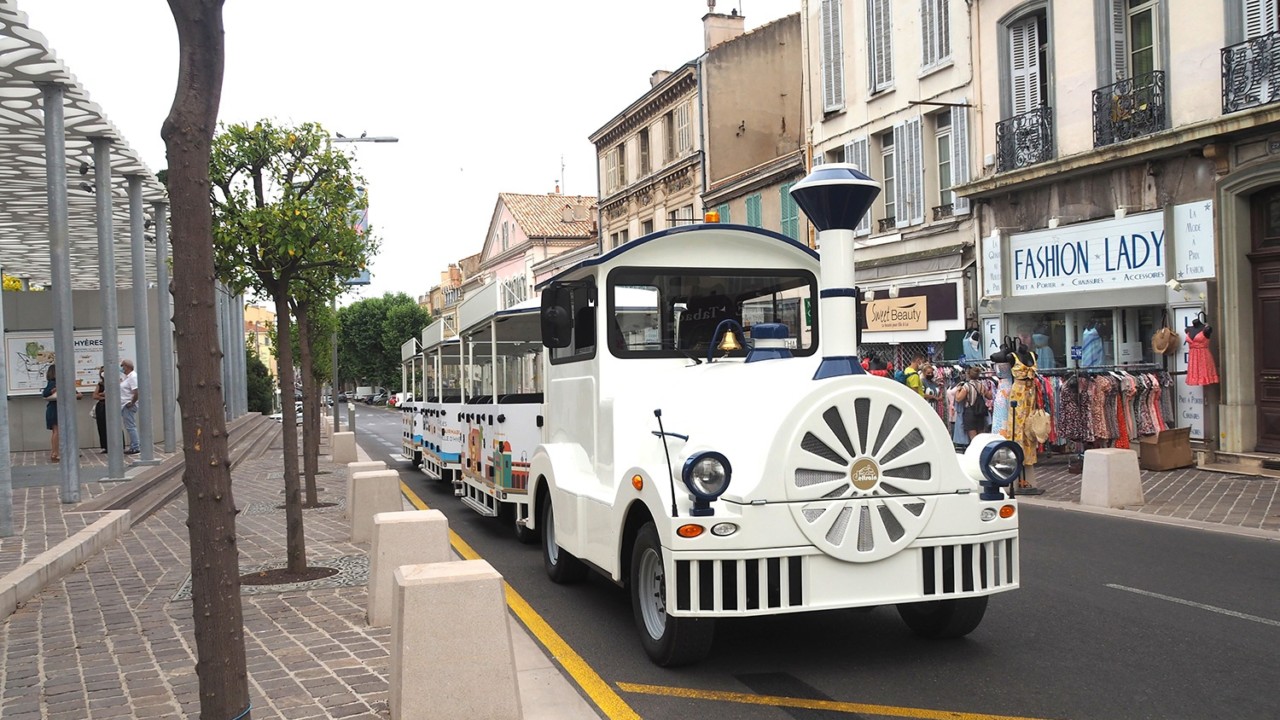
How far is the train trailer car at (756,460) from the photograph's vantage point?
5.29 meters

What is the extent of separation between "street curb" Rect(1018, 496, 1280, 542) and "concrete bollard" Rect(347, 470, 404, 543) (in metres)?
7.54

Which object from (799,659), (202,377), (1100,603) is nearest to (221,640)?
(202,377)

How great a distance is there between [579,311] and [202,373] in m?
4.16

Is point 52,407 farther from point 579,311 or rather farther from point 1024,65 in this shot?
point 1024,65

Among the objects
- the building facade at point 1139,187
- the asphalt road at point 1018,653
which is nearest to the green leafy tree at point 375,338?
the building facade at point 1139,187

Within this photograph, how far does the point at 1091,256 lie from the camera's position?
17.5m

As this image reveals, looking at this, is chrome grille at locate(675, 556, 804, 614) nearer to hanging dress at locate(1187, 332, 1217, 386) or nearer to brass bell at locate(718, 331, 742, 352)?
brass bell at locate(718, 331, 742, 352)

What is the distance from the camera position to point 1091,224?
17500 mm

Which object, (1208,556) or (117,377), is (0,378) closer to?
(117,377)

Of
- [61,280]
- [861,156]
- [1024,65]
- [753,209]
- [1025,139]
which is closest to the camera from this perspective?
[61,280]

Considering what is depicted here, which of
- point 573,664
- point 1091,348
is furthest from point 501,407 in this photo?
point 1091,348

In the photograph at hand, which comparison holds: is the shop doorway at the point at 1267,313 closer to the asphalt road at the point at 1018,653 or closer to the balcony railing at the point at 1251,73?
the balcony railing at the point at 1251,73

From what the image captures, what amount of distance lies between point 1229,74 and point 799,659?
12862 millimetres

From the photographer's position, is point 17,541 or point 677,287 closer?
point 677,287
